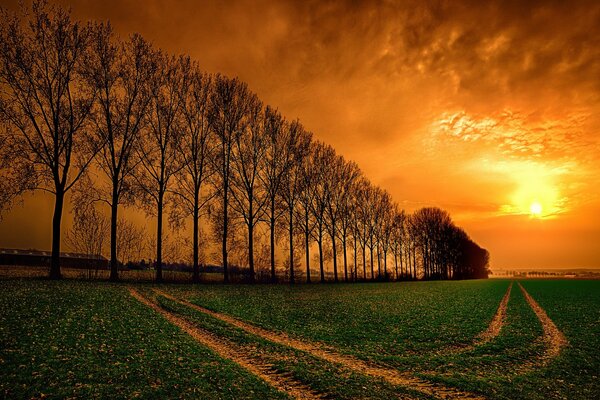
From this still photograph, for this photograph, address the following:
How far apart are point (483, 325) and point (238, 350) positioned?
18.7 meters

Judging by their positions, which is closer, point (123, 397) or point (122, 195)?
point (123, 397)

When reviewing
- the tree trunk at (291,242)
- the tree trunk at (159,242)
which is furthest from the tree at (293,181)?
the tree trunk at (159,242)

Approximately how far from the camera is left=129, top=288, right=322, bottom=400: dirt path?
11039 millimetres

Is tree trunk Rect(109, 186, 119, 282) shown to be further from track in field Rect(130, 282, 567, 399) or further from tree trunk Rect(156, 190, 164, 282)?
track in field Rect(130, 282, 567, 399)

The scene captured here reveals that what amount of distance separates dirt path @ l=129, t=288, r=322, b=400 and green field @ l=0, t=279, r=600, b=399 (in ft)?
0.64

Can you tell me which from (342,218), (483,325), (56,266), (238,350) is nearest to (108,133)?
(56,266)

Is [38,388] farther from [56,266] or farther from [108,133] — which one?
[108,133]

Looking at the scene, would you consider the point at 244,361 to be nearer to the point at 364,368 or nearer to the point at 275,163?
the point at 364,368

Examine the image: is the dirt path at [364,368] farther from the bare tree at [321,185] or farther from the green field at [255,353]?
the bare tree at [321,185]

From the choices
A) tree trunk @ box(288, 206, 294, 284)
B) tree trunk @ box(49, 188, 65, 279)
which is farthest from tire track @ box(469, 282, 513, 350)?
tree trunk @ box(49, 188, 65, 279)

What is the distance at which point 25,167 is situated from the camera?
34875 mm

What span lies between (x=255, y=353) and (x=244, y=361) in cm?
128

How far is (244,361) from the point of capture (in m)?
13.9

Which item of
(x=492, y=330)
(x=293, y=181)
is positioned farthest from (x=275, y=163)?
(x=492, y=330)
